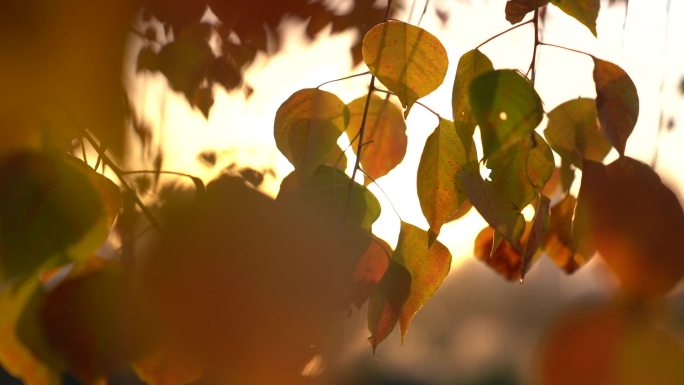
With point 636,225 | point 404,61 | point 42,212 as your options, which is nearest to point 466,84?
point 404,61

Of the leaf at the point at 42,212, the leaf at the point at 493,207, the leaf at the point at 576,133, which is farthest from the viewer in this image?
the leaf at the point at 576,133

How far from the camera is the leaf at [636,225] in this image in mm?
497

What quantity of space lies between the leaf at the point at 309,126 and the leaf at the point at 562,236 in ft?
0.76

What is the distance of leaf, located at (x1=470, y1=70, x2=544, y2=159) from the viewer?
0.50 metres

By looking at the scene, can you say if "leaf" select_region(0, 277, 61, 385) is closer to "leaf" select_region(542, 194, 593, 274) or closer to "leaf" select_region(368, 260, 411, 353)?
"leaf" select_region(368, 260, 411, 353)

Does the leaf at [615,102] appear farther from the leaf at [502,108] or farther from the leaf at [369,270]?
the leaf at [369,270]

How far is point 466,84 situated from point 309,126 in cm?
11

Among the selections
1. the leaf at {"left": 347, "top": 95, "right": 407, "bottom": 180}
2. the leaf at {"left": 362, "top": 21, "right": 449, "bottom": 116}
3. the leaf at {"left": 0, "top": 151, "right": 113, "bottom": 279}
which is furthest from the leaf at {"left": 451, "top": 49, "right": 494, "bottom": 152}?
the leaf at {"left": 0, "top": 151, "right": 113, "bottom": 279}

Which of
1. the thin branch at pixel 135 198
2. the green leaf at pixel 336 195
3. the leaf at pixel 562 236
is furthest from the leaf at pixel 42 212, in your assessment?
the leaf at pixel 562 236

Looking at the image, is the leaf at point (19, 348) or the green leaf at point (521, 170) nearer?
the leaf at point (19, 348)

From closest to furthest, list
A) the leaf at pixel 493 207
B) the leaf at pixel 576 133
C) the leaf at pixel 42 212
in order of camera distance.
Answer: the leaf at pixel 42 212
the leaf at pixel 493 207
the leaf at pixel 576 133

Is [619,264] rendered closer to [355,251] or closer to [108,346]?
[355,251]

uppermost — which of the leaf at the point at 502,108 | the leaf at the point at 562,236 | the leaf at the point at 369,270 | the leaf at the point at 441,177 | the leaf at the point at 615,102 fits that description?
the leaf at the point at 502,108

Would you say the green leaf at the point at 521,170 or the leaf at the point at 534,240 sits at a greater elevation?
the green leaf at the point at 521,170
